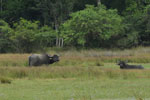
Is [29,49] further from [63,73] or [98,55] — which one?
[63,73]

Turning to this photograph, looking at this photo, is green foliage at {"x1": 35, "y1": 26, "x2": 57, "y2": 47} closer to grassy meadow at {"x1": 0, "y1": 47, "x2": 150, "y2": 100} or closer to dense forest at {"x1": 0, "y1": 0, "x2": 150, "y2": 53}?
dense forest at {"x1": 0, "y1": 0, "x2": 150, "y2": 53}

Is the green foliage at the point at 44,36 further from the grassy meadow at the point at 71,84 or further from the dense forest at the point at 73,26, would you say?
the grassy meadow at the point at 71,84

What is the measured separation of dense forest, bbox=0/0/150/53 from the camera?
44.8 m

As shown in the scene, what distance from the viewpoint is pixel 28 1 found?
57938mm

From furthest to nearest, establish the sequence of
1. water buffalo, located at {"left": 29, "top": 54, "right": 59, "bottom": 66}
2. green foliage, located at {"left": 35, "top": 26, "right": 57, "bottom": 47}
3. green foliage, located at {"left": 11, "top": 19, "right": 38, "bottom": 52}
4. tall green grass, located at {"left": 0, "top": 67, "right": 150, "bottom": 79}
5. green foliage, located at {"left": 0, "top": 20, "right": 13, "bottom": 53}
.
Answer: green foliage, located at {"left": 35, "top": 26, "right": 57, "bottom": 47}
green foliage, located at {"left": 0, "top": 20, "right": 13, "bottom": 53}
green foliage, located at {"left": 11, "top": 19, "right": 38, "bottom": 52}
water buffalo, located at {"left": 29, "top": 54, "right": 59, "bottom": 66}
tall green grass, located at {"left": 0, "top": 67, "right": 150, "bottom": 79}

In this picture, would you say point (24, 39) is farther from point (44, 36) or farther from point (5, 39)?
point (44, 36)

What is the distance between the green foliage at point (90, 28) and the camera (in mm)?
44875

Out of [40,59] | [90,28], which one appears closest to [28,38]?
[90,28]

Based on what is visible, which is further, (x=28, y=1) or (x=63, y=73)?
(x=28, y=1)

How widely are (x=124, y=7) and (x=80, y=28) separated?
1724 cm

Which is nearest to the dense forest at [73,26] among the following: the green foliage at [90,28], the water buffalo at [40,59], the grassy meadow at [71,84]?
the green foliage at [90,28]

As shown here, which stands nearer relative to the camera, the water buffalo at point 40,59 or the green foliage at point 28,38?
the water buffalo at point 40,59

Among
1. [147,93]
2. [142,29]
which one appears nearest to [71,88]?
[147,93]

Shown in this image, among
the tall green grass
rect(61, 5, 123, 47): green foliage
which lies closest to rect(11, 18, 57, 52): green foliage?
rect(61, 5, 123, 47): green foliage
